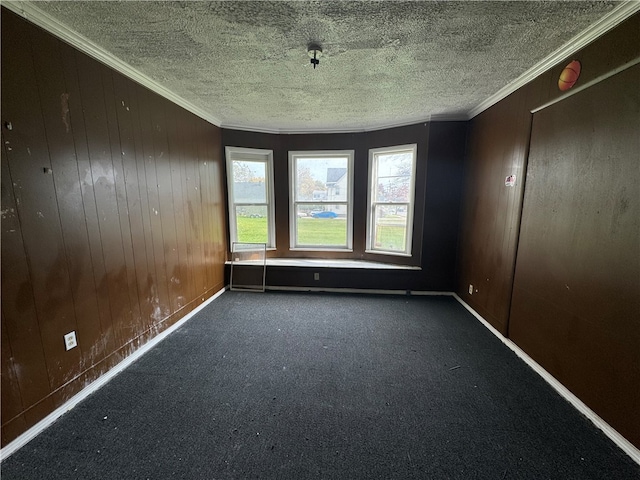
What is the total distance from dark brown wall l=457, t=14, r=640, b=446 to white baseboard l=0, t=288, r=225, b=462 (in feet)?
10.8

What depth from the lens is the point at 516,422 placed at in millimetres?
1519

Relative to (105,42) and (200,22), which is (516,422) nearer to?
(200,22)

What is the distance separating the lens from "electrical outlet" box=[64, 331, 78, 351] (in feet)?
5.29

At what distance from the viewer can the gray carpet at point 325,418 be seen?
4.14 ft

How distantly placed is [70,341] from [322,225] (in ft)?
10.1

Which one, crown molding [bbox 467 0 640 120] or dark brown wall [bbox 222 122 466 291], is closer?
crown molding [bbox 467 0 640 120]

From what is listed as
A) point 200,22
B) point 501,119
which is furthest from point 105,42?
point 501,119

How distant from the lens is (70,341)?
64.5 inches

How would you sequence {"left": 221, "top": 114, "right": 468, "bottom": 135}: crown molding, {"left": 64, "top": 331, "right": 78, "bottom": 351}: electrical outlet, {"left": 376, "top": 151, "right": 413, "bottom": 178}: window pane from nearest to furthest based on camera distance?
{"left": 64, "top": 331, "right": 78, "bottom": 351}: electrical outlet < {"left": 221, "top": 114, "right": 468, "bottom": 135}: crown molding < {"left": 376, "top": 151, "right": 413, "bottom": 178}: window pane

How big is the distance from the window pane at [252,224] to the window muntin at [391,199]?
1663mm

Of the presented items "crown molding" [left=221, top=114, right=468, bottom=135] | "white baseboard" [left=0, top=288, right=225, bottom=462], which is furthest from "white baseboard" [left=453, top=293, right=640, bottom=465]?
"white baseboard" [left=0, top=288, right=225, bottom=462]

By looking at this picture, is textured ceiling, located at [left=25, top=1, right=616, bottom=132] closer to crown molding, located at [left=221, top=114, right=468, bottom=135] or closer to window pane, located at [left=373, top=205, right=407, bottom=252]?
crown molding, located at [left=221, top=114, right=468, bottom=135]

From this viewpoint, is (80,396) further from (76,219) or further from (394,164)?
(394,164)

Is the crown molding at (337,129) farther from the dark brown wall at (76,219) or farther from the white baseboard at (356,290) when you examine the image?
the white baseboard at (356,290)
